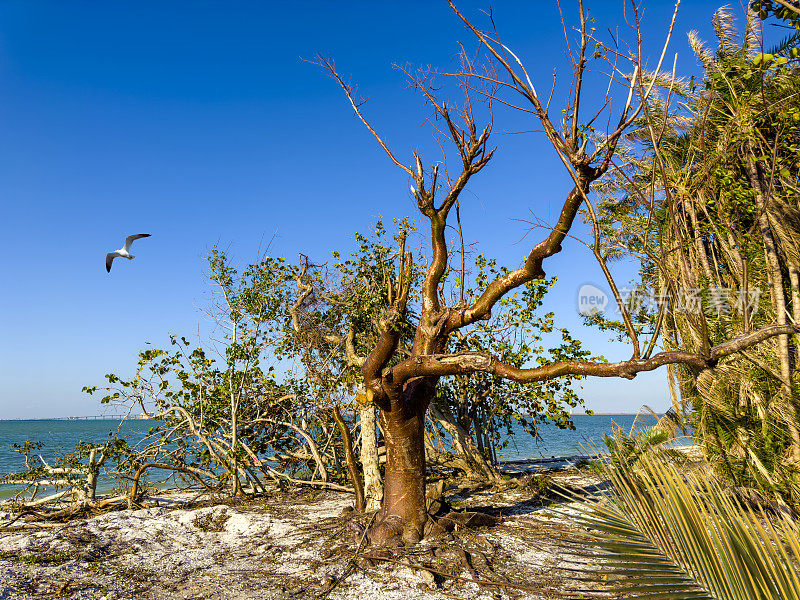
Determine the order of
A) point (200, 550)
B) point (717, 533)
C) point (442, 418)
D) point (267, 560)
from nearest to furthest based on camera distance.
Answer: point (717, 533) → point (267, 560) → point (200, 550) → point (442, 418)

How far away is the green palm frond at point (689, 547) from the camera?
1.81m

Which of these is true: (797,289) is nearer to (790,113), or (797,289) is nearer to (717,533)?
(790,113)

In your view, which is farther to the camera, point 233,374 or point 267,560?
point 233,374

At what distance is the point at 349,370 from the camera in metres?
10.7

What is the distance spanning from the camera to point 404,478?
711cm

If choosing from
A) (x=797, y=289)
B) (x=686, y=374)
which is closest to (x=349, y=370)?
(x=686, y=374)

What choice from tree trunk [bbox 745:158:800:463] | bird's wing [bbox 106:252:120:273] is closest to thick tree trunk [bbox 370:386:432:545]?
tree trunk [bbox 745:158:800:463]

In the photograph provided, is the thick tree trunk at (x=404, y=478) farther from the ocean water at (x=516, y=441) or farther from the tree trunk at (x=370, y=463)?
the ocean water at (x=516, y=441)

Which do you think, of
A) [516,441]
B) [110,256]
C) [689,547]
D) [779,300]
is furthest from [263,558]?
[516,441]

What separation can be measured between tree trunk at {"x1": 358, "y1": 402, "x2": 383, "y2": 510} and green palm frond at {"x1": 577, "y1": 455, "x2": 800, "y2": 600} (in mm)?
6490

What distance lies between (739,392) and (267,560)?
333 inches

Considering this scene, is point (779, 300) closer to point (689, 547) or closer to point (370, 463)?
point (370, 463)

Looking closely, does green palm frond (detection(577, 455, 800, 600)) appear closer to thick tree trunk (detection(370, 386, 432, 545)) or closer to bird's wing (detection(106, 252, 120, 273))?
thick tree trunk (detection(370, 386, 432, 545))

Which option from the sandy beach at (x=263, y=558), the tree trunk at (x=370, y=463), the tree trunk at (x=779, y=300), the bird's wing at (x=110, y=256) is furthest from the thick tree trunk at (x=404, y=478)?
the bird's wing at (x=110, y=256)
